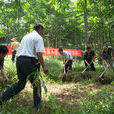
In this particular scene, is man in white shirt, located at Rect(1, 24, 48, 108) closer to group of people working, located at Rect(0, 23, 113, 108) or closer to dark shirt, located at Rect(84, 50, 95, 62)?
group of people working, located at Rect(0, 23, 113, 108)

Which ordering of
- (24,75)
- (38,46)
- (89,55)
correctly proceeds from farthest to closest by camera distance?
(89,55) < (24,75) < (38,46)

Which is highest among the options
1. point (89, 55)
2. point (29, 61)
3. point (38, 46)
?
point (38, 46)

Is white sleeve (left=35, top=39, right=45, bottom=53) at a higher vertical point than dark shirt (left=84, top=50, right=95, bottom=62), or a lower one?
higher

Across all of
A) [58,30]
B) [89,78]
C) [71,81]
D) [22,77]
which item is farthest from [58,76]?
[58,30]

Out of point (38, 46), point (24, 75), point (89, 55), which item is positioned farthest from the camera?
point (89, 55)

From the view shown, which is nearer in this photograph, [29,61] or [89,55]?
[29,61]

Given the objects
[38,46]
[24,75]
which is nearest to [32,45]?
[38,46]

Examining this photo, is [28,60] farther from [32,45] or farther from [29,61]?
[32,45]

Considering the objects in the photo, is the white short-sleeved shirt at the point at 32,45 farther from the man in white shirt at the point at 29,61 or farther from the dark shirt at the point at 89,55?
the dark shirt at the point at 89,55

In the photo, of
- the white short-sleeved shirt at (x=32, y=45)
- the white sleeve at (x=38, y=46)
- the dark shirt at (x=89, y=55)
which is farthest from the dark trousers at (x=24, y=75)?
the dark shirt at (x=89, y=55)

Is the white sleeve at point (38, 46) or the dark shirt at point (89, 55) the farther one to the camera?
the dark shirt at point (89, 55)

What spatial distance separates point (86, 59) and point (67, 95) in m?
3.25

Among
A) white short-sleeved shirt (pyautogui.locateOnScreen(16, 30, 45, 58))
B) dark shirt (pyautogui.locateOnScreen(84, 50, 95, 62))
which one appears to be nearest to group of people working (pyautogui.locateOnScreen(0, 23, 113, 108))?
white short-sleeved shirt (pyautogui.locateOnScreen(16, 30, 45, 58))

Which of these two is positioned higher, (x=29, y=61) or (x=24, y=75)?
(x=29, y=61)
